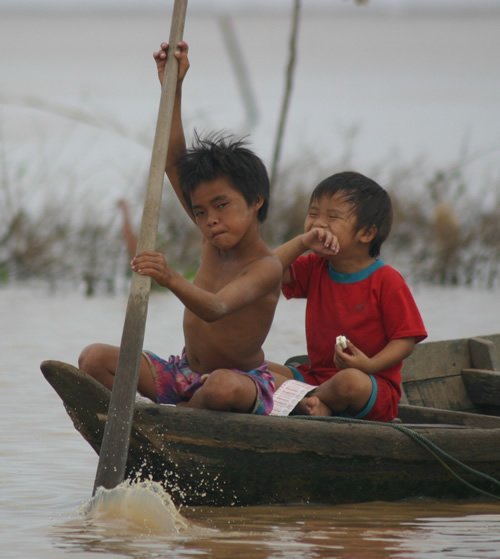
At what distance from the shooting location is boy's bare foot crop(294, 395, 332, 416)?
190 inches

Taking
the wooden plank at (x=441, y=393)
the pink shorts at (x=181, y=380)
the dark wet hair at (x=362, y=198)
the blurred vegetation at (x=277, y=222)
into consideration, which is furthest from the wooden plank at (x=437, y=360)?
the blurred vegetation at (x=277, y=222)

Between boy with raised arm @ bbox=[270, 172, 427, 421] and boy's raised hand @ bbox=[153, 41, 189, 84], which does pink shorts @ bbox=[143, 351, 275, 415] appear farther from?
boy's raised hand @ bbox=[153, 41, 189, 84]

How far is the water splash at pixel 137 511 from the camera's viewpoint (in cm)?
426

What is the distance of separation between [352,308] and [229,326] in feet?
1.81

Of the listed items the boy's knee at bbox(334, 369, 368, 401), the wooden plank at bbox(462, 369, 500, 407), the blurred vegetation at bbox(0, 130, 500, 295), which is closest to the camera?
the boy's knee at bbox(334, 369, 368, 401)

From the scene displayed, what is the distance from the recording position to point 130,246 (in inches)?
442

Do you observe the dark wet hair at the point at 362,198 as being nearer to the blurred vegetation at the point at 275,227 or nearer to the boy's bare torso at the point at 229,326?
the boy's bare torso at the point at 229,326

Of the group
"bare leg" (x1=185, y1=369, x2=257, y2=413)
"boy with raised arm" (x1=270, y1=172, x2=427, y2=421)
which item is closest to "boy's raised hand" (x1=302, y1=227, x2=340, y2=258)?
"boy with raised arm" (x1=270, y1=172, x2=427, y2=421)

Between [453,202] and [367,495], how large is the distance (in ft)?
27.5

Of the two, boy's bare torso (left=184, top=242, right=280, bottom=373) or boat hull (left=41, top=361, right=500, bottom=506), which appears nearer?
boat hull (left=41, top=361, right=500, bottom=506)

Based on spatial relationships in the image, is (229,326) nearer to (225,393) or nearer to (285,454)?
(225,393)

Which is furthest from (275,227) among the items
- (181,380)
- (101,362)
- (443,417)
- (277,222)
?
(101,362)

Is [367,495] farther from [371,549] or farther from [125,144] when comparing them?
[125,144]

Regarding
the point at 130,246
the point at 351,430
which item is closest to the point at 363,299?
the point at 351,430
